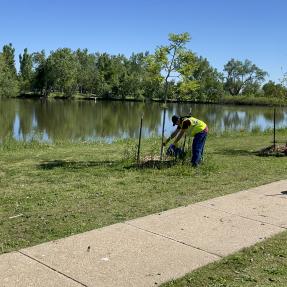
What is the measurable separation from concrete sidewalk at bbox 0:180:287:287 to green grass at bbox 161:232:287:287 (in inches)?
5.6

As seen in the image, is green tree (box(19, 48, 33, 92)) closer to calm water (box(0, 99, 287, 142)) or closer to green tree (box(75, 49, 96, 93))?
green tree (box(75, 49, 96, 93))

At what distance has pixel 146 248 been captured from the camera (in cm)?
559

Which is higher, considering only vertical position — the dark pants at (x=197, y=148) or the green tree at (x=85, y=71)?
the green tree at (x=85, y=71)

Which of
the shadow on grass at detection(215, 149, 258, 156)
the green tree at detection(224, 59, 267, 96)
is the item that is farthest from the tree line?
the shadow on grass at detection(215, 149, 258, 156)

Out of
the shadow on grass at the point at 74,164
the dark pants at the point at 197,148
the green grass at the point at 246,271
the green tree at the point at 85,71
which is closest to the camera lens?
the green grass at the point at 246,271

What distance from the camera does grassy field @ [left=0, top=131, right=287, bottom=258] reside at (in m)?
6.51

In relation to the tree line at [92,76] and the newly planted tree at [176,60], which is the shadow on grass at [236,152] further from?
the tree line at [92,76]

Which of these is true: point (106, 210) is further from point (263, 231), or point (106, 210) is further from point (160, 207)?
point (263, 231)

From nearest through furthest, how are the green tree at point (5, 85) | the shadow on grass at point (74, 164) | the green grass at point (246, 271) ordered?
1. the green grass at point (246, 271)
2. the shadow on grass at point (74, 164)
3. the green tree at point (5, 85)

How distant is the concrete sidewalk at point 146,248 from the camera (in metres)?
4.67

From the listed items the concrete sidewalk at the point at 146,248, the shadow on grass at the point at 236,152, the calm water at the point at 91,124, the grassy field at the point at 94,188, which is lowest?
the calm water at the point at 91,124

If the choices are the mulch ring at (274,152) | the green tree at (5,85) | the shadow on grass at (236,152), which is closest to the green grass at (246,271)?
the mulch ring at (274,152)

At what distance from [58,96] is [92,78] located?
10861mm

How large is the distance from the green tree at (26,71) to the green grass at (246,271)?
11768cm
